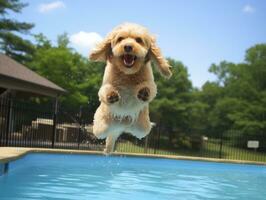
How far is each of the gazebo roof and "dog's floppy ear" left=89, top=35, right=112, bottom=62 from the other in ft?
40.9

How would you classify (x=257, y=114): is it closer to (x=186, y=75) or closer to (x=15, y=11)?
(x=186, y=75)

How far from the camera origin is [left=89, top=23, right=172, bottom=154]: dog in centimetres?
400

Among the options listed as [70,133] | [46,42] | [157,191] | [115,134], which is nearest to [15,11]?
[46,42]

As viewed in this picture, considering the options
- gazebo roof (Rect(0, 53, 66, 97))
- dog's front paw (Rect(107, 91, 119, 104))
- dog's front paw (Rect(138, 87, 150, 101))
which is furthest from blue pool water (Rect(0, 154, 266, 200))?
gazebo roof (Rect(0, 53, 66, 97))

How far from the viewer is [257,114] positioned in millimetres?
28562

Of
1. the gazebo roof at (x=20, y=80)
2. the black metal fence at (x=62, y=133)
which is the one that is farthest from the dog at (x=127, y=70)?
the gazebo roof at (x=20, y=80)

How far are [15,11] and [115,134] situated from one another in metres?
28.7

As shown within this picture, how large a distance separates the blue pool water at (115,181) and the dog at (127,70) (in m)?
3.62

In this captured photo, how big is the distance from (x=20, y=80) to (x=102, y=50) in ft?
44.7

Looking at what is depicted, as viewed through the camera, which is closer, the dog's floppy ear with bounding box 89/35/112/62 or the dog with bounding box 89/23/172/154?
the dog with bounding box 89/23/172/154

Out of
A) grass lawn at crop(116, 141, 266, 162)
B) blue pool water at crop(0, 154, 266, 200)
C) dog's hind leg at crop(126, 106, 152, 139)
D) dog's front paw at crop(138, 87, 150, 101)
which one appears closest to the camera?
dog's front paw at crop(138, 87, 150, 101)

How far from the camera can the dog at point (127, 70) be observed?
4.00m

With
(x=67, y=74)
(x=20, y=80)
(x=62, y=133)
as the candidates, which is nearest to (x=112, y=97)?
(x=20, y=80)

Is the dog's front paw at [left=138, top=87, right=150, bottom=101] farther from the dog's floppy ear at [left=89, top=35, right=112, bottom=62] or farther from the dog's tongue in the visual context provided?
the dog's floppy ear at [left=89, top=35, right=112, bottom=62]
